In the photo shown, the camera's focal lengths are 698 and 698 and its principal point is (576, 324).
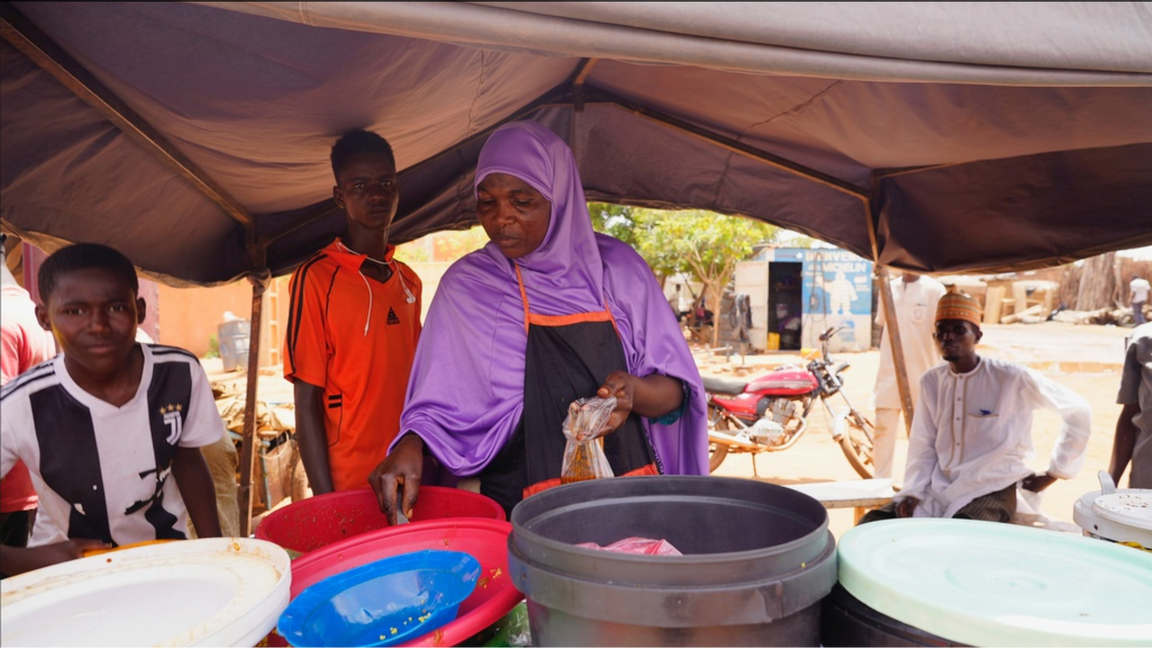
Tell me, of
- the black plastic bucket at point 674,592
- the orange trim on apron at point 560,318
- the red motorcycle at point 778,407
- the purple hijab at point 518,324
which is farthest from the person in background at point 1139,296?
the black plastic bucket at point 674,592

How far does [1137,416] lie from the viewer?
3818mm

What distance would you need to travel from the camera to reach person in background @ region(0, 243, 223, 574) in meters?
1.60

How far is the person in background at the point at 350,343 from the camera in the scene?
8.37 feet

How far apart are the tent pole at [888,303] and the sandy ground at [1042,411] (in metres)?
0.93

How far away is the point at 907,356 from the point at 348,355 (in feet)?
18.6

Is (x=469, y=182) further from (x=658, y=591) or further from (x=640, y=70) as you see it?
(x=658, y=591)

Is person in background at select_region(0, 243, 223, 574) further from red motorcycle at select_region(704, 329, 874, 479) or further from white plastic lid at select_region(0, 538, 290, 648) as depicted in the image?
red motorcycle at select_region(704, 329, 874, 479)

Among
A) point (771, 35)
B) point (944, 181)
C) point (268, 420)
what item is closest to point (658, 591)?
point (771, 35)

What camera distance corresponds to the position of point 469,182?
4039 millimetres

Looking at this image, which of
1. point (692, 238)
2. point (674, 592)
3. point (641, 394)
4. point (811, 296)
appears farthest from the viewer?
point (811, 296)

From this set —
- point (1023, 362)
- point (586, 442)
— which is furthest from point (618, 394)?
point (1023, 362)

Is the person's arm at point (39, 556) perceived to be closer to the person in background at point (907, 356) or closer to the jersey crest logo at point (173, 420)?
the jersey crest logo at point (173, 420)

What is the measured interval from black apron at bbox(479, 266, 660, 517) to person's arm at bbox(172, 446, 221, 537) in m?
0.78

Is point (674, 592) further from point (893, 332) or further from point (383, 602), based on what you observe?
point (893, 332)
